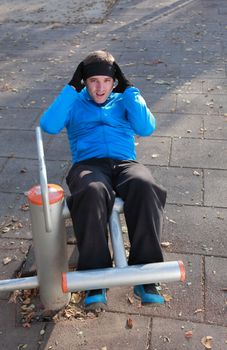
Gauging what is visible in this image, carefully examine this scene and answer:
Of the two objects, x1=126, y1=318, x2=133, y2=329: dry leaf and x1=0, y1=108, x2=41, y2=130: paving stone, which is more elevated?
x1=0, y1=108, x2=41, y2=130: paving stone

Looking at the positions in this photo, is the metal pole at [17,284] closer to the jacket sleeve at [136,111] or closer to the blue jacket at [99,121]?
the blue jacket at [99,121]

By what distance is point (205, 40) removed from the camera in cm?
741

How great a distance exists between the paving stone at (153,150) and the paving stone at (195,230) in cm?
74

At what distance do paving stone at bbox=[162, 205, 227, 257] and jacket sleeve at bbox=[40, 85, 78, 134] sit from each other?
1.11 metres

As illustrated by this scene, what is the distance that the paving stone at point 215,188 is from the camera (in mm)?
3438

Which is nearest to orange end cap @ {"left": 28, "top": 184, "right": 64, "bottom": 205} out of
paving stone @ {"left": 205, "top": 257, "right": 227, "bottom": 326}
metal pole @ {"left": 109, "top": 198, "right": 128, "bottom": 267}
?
metal pole @ {"left": 109, "top": 198, "right": 128, "bottom": 267}

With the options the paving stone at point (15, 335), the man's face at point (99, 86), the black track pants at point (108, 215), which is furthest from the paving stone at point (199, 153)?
the paving stone at point (15, 335)

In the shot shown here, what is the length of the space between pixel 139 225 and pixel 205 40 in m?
5.90

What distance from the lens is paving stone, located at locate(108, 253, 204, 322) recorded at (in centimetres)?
250

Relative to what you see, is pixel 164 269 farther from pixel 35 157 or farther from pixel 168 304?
pixel 35 157

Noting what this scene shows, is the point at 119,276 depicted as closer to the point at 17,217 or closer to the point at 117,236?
the point at 117,236

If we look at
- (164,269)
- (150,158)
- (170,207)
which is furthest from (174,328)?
(150,158)

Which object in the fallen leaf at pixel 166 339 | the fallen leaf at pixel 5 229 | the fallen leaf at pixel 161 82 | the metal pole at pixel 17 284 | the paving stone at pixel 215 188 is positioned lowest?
the fallen leaf at pixel 166 339

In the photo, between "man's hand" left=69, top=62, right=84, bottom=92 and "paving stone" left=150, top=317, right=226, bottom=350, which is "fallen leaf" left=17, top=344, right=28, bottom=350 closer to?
"paving stone" left=150, top=317, right=226, bottom=350
